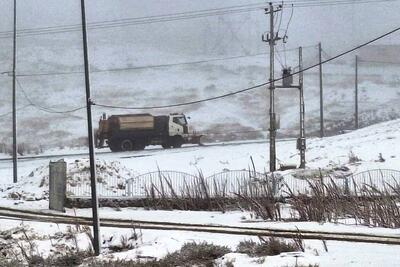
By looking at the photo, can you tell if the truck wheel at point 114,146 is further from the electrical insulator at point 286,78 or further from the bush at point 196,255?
the bush at point 196,255

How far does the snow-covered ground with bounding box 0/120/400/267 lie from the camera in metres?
10.1

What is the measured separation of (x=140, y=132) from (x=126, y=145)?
4.98 ft

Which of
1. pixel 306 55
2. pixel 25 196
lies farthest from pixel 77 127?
pixel 306 55

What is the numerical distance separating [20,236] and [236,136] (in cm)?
4736

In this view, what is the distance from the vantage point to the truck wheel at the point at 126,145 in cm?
4603

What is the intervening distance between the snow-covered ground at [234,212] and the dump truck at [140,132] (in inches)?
217

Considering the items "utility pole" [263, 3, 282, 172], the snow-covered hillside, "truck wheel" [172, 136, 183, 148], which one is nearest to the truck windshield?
"truck wheel" [172, 136, 183, 148]

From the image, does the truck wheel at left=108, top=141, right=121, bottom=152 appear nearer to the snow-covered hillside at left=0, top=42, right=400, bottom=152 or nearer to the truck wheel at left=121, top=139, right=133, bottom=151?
the truck wheel at left=121, top=139, right=133, bottom=151

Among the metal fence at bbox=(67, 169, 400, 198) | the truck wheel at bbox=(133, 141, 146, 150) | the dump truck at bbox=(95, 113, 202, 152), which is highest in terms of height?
the dump truck at bbox=(95, 113, 202, 152)

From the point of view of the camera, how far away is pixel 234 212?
17.9 meters

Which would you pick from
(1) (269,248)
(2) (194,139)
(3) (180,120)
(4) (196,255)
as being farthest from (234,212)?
(2) (194,139)

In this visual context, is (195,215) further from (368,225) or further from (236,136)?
(236,136)

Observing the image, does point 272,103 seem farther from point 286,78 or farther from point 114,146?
point 114,146

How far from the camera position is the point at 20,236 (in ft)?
49.5
